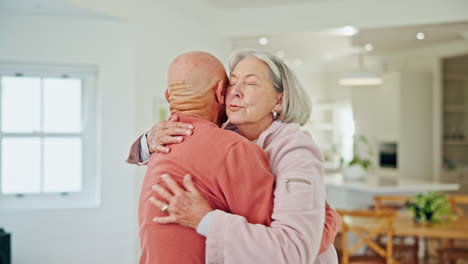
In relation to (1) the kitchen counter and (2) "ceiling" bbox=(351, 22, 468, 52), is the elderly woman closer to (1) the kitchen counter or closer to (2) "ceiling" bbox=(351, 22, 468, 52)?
(2) "ceiling" bbox=(351, 22, 468, 52)

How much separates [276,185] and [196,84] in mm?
325

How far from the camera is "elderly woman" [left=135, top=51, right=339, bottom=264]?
1.16 m

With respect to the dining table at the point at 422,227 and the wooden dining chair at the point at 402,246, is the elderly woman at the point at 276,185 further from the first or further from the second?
the wooden dining chair at the point at 402,246

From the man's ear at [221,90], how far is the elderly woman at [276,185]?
12 millimetres

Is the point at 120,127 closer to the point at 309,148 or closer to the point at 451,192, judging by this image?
the point at 309,148

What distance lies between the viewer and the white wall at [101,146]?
160 inches

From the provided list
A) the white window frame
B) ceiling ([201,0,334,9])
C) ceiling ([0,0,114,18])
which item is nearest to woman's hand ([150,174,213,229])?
ceiling ([0,0,114,18])

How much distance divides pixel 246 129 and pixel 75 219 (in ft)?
10.4

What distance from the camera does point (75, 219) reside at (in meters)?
4.20

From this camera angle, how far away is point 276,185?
122 cm

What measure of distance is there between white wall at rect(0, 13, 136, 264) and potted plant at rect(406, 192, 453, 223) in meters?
2.44

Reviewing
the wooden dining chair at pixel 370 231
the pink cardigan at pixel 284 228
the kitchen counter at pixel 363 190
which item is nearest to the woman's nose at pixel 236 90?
the pink cardigan at pixel 284 228

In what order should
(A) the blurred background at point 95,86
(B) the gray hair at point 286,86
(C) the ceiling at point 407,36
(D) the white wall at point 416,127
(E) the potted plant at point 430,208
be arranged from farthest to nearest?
1. (D) the white wall at point 416,127
2. (C) the ceiling at point 407,36
3. (E) the potted plant at point 430,208
4. (A) the blurred background at point 95,86
5. (B) the gray hair at point 286,86

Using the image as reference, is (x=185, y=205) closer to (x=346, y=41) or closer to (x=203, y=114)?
(x=203, y=114)
